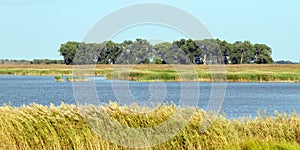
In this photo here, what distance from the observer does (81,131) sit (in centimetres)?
978

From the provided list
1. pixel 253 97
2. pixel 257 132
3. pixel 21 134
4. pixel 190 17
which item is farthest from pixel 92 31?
pixel 253 97

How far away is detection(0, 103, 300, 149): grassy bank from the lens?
9578 mm

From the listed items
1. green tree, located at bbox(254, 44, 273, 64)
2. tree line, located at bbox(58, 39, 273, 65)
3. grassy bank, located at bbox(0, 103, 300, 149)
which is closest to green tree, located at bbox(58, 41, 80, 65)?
tree line, located at bbox(58, 39, 273, 65)

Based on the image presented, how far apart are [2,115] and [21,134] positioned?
470 millimetres

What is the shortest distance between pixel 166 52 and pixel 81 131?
9.29 m

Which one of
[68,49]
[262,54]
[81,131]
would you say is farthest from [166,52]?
[262,54]

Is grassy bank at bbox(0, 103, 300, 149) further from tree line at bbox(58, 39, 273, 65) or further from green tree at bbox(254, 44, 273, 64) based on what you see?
green tree at bbox(254, 44, 273, 64)

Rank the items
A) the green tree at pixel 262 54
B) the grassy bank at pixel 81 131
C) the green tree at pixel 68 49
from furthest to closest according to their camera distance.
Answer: the green tree at pixel 262 54 → the green tree at pixel 68 49 → the grassy bank at pixel 81 131

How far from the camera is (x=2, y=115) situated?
9727 mm

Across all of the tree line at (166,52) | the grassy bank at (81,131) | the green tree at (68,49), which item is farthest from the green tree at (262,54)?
the grassy bank at (81,131)

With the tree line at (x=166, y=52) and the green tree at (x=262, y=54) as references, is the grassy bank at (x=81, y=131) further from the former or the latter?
the green tree at (x=262, y=54)

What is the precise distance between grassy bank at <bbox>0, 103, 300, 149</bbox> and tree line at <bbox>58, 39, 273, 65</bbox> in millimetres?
3926

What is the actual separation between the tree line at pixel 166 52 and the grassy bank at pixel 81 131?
3926 millimetres

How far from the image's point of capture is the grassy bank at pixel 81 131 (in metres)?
9.58
